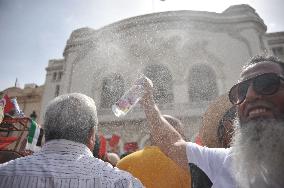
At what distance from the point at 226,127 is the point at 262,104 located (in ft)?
3.00

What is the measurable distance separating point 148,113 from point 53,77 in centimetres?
2119

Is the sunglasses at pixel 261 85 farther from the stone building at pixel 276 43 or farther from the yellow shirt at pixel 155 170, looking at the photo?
the stone building at pixel 276 43

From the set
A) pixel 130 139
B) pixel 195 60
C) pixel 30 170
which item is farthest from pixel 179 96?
pixel 30 170

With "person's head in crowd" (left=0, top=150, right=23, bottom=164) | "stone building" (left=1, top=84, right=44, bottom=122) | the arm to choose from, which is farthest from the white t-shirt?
"stone building" (left=1, top=84, right=44, bottom=122)

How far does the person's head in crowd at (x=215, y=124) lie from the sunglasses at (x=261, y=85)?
0.79 metres

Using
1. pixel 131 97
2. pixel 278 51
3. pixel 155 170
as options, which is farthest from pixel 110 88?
pixel 155 170

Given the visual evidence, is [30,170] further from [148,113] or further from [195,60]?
[195,60]

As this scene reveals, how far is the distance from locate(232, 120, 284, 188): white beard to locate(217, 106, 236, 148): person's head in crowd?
85 centimetres

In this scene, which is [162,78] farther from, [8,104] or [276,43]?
[8,104]

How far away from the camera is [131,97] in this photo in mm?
3145

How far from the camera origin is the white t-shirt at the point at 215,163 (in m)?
1.71

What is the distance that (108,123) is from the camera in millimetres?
17250

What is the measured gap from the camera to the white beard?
1.58m

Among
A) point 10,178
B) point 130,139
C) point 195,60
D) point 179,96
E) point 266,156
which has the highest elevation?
point 195,60
